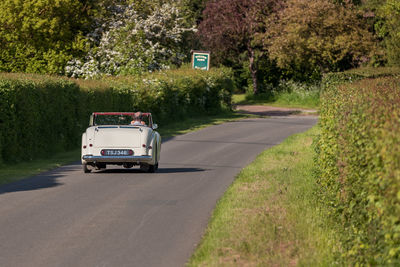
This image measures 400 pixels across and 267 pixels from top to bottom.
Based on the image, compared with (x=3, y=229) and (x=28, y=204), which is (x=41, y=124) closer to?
(x=28, y=204)

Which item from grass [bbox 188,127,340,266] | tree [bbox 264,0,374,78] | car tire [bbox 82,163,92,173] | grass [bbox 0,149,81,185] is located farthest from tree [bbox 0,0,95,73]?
grass [bbox 188,127,340,266]

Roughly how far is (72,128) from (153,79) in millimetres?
10144

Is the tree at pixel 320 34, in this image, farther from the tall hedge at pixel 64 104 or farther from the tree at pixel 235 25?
the tall hedge at pixel 64 104

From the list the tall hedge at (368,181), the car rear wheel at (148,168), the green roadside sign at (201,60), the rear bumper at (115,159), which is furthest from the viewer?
the green roadside sign at (201,60)

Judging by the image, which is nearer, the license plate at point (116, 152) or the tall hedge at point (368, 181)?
the tall hedge at point (368, 181)

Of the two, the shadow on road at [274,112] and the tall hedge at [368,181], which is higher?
the tall hedge at [368,181]

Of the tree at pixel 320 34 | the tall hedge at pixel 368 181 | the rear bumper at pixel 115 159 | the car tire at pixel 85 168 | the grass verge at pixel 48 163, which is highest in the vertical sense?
the tree at pixel 320 34

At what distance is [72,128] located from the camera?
25.5 meters

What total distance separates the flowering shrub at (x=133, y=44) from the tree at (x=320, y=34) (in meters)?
8.32

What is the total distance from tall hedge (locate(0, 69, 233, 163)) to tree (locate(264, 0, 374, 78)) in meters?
14.4

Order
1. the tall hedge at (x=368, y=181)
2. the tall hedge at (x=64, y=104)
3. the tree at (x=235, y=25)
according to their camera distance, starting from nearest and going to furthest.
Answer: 1. the tall hedge at (x=368, y=181)
2. the tall hedge at (x=64, y=104)
3. the tree at (x=235, y=25)

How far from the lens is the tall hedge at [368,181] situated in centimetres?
568

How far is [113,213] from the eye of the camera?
12.2m

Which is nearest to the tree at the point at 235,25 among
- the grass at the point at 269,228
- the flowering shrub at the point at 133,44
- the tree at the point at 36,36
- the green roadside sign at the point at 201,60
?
the flowering shrub at the point at 133,44
